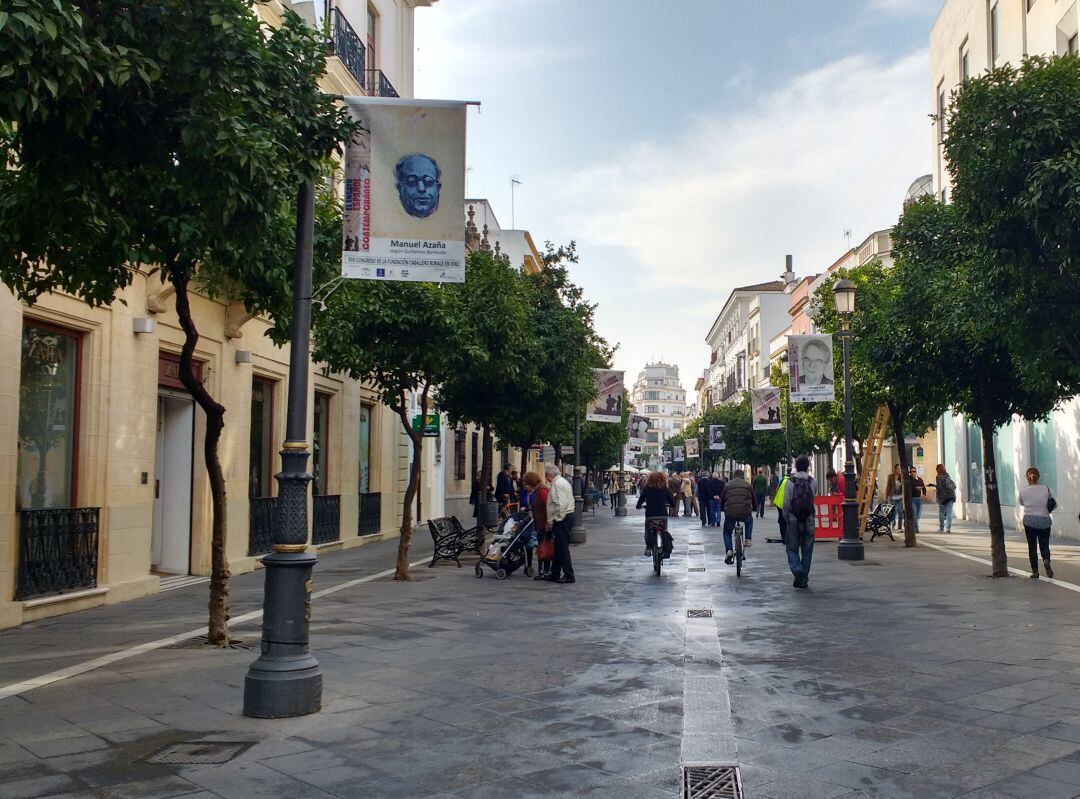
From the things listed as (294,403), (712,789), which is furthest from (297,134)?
(712,789)

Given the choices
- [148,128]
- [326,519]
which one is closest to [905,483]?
[326,519]

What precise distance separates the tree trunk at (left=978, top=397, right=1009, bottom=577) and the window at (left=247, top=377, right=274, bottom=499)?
12098 millimetres

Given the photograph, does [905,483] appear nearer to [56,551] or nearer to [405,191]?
[56,551]

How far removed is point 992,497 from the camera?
50.9ft

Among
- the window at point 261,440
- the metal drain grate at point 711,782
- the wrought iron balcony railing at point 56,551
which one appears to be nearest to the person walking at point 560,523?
the window at point 261,440

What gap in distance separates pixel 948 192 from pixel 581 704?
25575 millimetres

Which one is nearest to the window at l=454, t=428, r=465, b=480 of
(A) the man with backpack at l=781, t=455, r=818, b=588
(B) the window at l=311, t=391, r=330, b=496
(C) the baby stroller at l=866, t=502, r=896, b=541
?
(B) the window at l=311, t=391, r=330, b=496

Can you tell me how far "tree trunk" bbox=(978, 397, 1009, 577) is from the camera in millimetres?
15297

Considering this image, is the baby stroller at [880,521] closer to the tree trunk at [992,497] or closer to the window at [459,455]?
the tree trunk at [992,497]

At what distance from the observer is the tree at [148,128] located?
18.5 ft

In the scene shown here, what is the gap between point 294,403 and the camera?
696 centimetres

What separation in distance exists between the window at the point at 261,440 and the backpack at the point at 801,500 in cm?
925

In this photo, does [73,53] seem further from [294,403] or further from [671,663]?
[671,663]

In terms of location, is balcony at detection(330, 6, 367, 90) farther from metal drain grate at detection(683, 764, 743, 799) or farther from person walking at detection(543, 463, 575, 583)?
metal drain grate at detection(683, 764, 743, 799)
